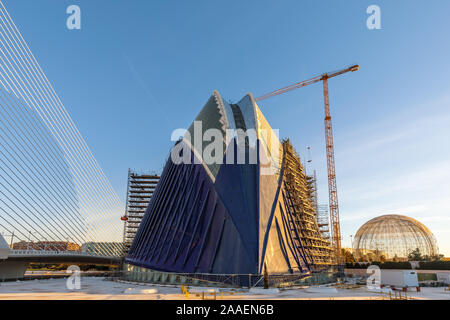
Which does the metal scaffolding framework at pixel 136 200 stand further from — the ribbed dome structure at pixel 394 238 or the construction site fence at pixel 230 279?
the ribbed dome structure at pixel 394 238

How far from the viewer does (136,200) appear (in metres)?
76.4

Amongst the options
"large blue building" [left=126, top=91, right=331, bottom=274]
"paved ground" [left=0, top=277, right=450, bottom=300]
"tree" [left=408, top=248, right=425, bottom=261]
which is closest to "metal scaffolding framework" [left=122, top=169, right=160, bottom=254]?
"large blue building" [left=126, top=91, right=331, bottom=274]

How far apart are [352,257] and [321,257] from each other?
1889 inches

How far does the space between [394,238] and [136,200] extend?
70.3m

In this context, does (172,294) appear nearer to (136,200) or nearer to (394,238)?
(136,200)

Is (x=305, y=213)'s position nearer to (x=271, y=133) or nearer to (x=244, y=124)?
(x=271, y=133)

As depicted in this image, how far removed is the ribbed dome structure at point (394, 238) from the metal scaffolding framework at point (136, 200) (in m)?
60.5

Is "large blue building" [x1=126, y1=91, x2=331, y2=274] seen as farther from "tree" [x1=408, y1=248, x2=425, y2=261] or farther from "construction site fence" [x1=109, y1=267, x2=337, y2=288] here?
"tree" [x1=408, y1=248, x2=425, y2=261]

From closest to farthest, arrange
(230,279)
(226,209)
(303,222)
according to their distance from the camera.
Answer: (230,279) → (226,209) → (303,222)

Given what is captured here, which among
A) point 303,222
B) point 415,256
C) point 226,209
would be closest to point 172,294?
point 226,209

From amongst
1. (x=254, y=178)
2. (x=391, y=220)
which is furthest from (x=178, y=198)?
(x=391, y=220)

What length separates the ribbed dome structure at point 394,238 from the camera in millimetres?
75562
